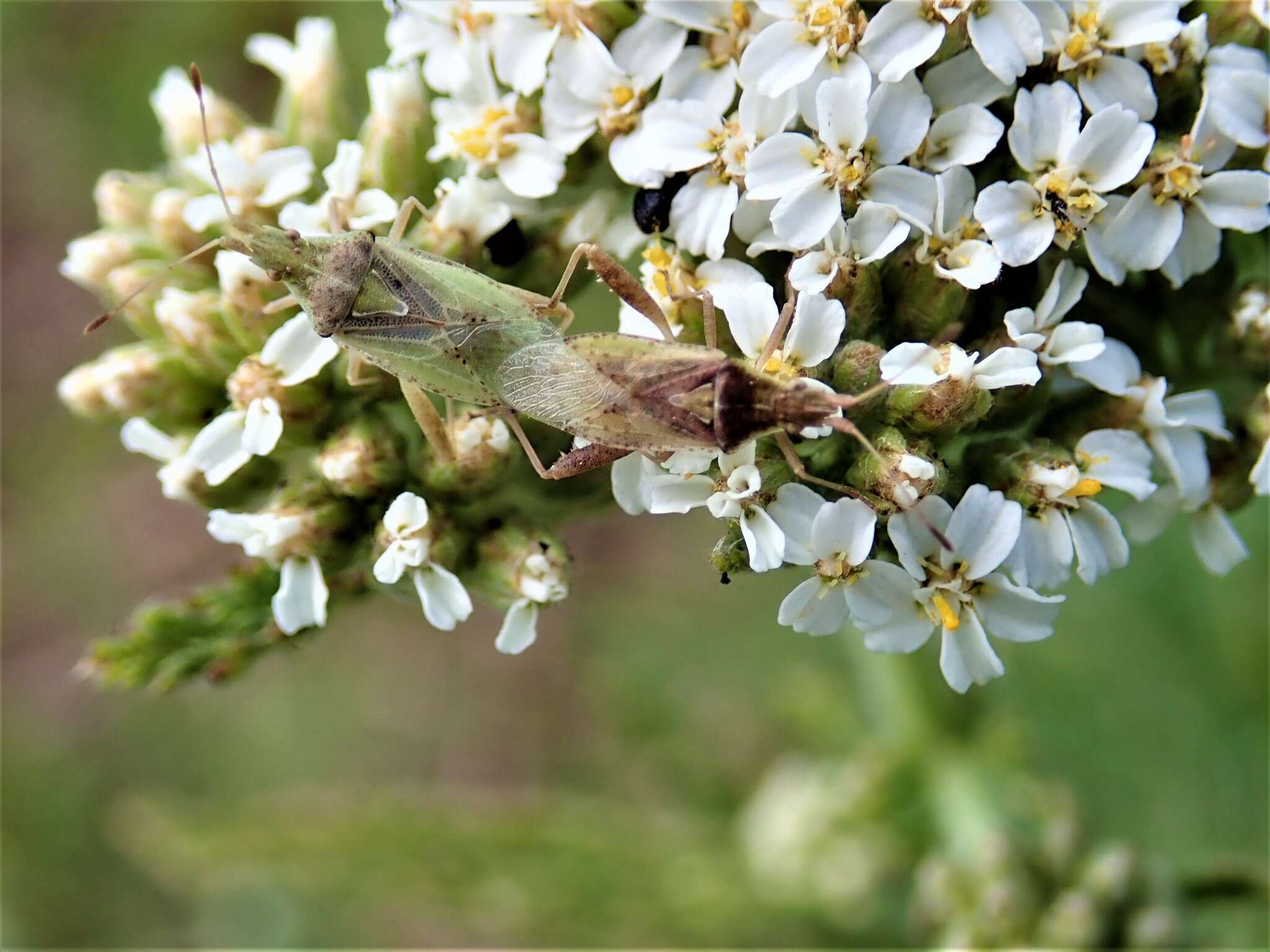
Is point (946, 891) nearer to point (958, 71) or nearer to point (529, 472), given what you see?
point (529, 472)

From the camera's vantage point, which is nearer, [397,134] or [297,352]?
[297,352]

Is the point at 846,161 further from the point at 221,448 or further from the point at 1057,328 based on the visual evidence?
the point at 221,448

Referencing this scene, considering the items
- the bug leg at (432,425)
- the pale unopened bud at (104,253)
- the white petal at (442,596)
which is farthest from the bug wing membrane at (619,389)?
the pale unopened bud at (104,253)

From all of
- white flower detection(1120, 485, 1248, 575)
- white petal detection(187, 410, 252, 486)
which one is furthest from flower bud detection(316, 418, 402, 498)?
white flower detection(1120, 485, 1248, 575)

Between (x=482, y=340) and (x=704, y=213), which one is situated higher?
(x=704, y=213)

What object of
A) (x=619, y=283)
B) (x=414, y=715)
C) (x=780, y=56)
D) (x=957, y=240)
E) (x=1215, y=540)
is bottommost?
(x=414, y=715)

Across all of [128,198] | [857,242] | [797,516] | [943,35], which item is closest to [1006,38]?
[943,35]
